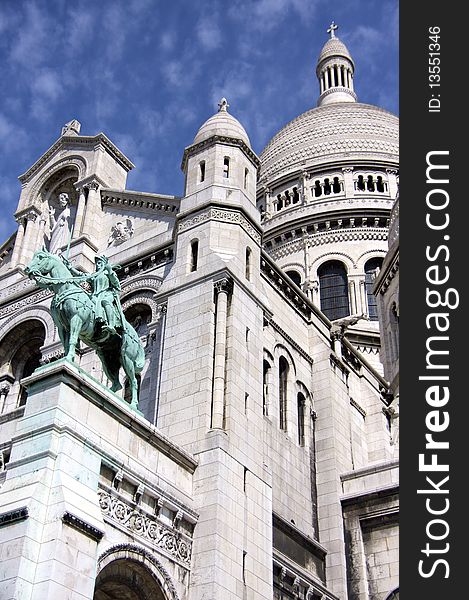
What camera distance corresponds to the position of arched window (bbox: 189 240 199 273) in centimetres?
2839

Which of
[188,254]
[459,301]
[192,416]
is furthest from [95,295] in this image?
[459,301]

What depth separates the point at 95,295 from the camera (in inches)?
909

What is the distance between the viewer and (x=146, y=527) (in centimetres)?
2077

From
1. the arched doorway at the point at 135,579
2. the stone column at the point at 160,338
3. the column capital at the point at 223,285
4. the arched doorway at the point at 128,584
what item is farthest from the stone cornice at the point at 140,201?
the arched doorway at the point at 128,584

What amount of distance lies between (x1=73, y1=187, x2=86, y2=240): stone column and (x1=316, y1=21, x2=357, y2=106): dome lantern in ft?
168

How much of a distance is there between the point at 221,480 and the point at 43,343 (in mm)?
12477

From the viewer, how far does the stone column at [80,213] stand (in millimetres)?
34500

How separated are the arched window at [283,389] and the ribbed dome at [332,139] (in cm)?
3456

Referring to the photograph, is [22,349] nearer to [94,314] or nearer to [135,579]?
[94,314]

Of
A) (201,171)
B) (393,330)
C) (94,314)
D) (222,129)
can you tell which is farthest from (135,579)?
(393,330)

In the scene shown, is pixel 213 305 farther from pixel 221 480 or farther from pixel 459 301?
pixel 459 301

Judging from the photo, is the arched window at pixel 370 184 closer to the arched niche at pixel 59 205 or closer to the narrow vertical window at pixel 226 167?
the arched niche at pixel 59 205

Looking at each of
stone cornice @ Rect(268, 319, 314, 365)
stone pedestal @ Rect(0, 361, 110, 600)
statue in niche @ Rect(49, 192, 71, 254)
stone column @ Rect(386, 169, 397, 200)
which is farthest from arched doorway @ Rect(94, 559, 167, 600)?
stone column @ Rect(386, 169, 397, 200)

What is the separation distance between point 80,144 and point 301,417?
1465 centimetres
